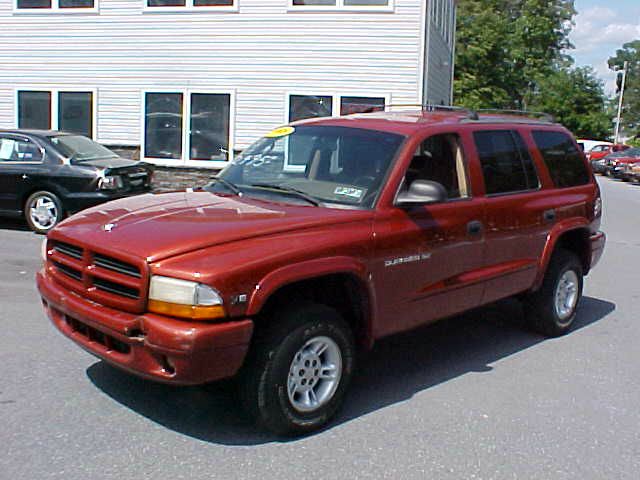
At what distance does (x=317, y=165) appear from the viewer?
17.7 ft

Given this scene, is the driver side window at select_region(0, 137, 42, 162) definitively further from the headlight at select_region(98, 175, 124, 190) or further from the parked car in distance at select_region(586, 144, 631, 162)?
the parked car in distance at select_region(586, 144, 631, 162)

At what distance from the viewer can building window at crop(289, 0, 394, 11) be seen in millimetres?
15633

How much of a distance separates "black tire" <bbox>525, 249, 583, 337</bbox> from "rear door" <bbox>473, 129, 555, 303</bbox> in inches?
14.3

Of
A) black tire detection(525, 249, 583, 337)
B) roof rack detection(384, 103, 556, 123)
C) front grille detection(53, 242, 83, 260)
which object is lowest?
black tire detection(525, 249, 583, 337)

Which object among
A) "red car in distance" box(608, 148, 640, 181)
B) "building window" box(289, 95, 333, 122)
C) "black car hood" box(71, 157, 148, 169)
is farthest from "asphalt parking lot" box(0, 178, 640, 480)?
"red car in distance" box(608, 148, 640, 181)

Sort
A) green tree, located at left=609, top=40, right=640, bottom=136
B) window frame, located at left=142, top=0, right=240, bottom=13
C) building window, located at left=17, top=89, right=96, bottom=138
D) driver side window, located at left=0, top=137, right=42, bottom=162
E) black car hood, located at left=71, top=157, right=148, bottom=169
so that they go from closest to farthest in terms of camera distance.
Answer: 1. black car hood, located at left=71, top=157, right=148, bottom=169
2. driver side window, located at left=0, top=137, right=42, bottom=162
3. window frame, located at left=142, top=0, right=240, bottom=13
4. building window, located at left=17, top=89, right=96, bottom=138
5. green tree, located at left=609, top=40, right=640, bottom=136

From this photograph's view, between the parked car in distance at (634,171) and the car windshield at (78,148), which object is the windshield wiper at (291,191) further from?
the parked car in distance at (634,171)

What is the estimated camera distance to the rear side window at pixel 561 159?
6.57 m

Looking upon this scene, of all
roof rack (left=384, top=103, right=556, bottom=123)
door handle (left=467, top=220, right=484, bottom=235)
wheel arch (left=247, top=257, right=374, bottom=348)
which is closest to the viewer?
wheel arch (left=247, top=257, right=374, bottom=348)

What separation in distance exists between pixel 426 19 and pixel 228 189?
37.1 ft

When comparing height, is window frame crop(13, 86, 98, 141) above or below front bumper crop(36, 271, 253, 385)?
above

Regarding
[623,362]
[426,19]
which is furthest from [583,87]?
[623,362]

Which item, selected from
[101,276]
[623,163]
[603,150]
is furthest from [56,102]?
[603,150]

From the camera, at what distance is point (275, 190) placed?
5160 millimetres
